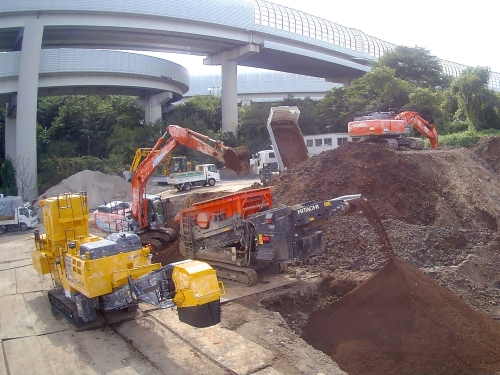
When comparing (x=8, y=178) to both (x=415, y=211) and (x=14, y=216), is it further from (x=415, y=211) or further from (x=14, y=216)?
(x=415, y=211)

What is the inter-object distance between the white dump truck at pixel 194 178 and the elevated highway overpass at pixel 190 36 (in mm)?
10744

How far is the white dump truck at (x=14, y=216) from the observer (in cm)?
2261

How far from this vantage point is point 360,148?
15.6 metres

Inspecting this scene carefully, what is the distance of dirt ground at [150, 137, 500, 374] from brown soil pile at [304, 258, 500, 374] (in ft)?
0.06

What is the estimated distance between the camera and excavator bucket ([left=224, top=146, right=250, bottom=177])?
10.8 m

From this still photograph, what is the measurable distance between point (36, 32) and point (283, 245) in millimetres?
29667

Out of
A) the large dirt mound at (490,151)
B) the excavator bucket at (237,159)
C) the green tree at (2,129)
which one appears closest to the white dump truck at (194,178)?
the large dirt mound at (490,151)

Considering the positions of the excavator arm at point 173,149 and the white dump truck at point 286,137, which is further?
the white dump truck at point 286,137

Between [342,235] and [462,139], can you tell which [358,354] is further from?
[462,139]

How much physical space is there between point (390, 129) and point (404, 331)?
468 inches

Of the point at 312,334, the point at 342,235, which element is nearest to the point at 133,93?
the point at 342,235

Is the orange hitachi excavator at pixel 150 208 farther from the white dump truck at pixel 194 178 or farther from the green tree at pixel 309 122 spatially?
the green tree at pixel 309 122

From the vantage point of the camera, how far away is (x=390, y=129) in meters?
17.5

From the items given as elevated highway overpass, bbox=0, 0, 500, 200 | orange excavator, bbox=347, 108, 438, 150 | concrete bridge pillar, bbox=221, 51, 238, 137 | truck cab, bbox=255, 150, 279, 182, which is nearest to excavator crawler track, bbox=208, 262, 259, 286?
orange excavator, bbox=347, 108, 438, 150
